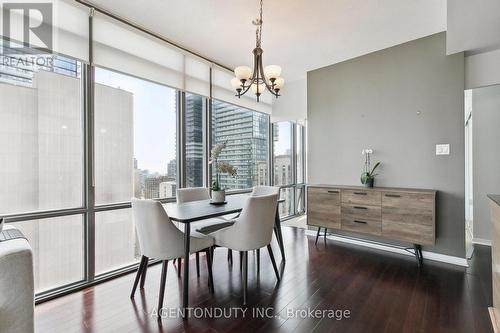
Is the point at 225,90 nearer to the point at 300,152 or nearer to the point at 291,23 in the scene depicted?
the point at 291,23

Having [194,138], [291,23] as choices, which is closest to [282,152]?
[194,138]

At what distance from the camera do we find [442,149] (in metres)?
3.14

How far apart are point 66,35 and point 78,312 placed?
252cm

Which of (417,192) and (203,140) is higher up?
(203,140)

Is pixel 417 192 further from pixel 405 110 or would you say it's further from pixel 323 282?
pixel 323 282

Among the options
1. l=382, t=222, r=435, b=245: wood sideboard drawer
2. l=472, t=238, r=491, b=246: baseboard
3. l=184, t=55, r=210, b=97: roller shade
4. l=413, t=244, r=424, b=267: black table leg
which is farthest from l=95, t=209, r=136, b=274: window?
l=472, t=238, r=491, b=246: baseboard

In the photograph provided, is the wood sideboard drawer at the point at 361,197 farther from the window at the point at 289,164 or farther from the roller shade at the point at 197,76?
the roller shade at the point at 197,76

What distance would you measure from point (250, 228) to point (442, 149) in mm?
2665

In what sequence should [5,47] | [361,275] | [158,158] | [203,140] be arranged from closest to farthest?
[5,47] → [361,275] → [158,158] → [203,140]

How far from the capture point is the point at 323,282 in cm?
257

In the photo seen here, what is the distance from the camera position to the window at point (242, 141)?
4316 millimetres

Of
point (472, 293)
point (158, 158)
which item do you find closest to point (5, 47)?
point (158, 158)

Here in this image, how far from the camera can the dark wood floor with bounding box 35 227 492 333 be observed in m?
1.88

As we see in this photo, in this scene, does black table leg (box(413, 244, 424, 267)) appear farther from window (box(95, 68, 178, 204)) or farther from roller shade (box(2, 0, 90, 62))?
roller shade (box(2, 0, 90, 62))
